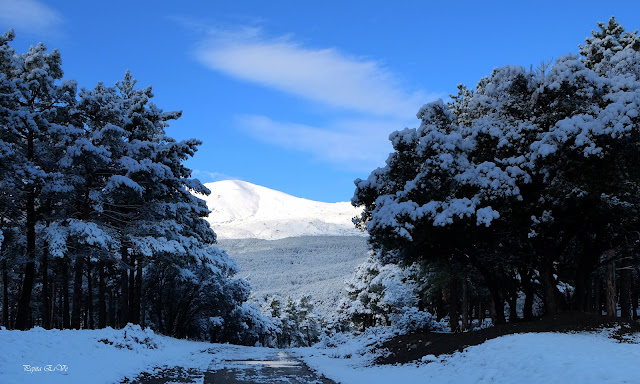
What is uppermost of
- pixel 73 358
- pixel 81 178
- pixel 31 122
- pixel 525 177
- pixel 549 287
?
pixel 31 122

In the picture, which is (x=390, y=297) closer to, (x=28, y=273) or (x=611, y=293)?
(x=611, y=293)

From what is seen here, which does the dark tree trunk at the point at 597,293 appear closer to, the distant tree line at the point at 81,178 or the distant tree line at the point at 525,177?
the distant tree line at the point at 525,177

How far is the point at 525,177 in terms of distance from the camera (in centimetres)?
1750

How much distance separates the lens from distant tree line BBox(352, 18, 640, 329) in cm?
1598

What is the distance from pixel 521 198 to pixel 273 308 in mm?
83590

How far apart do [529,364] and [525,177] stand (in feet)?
26.8

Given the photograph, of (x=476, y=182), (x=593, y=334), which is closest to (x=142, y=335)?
(x=476, y=182)

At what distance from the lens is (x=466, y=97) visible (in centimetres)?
3731

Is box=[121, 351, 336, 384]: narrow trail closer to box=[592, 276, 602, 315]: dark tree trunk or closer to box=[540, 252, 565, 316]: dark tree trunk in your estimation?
box=[540, 252, 565, 316]: dark tree trunk

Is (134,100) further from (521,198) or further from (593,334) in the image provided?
(593,334)

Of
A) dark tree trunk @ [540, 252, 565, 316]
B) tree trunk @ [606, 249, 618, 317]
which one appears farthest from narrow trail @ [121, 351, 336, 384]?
tree trunk @ [606, 249, 618, 317]

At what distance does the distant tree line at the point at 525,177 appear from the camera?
52.4ft

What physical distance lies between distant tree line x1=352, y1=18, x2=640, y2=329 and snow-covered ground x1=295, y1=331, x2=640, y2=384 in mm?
4236

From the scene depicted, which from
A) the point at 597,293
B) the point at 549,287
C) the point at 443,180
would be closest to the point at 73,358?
the point at 443,180
